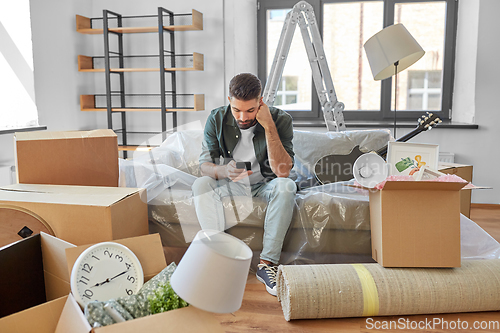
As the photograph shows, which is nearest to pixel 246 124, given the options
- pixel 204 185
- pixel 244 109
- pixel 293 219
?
pixel 244 109

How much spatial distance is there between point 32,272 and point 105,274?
28 centimetres

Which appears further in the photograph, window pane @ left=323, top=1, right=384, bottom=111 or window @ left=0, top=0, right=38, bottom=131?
window pane @ left=323, top=1, right=384, bottom=111

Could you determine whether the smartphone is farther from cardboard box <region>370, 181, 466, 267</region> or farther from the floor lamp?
the floor lamp

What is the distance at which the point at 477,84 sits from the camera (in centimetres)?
288

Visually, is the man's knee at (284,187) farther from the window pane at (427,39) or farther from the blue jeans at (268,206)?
the window pane at (427,39)

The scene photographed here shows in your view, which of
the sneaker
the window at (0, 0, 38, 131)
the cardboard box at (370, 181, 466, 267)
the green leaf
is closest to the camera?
the green leaf

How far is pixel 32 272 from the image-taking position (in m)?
1.25

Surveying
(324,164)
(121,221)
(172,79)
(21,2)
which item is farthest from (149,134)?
(121,221)

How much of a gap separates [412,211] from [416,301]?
1.00 ft

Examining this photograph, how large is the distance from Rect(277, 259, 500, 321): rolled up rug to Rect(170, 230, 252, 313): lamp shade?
0.50 metres

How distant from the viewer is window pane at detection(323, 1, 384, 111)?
3213mm

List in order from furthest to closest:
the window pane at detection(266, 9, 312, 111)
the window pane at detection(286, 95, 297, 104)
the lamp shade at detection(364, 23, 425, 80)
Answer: the window pane at detection(286, 95, 297, 104), the window pane at detection(266, 9, 312, 111), the lamp shade at detection(364, 23, 425, 80)

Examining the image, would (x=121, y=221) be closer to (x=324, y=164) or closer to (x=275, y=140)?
(x=275, y=140)

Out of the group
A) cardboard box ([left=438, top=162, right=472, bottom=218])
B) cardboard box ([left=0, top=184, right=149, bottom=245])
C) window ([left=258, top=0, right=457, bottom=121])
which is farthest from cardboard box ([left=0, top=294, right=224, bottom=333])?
window ([left=258, top=0, right=457, bottom=121])
